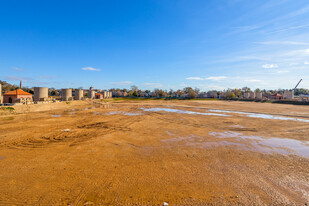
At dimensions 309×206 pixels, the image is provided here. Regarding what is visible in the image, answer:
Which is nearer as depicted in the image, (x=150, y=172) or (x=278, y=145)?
(x=150, y=172)

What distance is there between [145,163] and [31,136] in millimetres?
8725

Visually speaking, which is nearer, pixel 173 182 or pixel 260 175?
pixel 173 182

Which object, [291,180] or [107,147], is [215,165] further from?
[107,147]

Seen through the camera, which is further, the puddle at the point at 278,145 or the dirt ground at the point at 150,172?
the puddle at the point at 278,145

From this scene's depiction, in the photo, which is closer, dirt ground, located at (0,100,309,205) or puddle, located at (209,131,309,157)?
dirt ground, located at (0,100,309,205)

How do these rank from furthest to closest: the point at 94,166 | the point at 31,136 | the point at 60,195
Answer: the point at 31,136, the point at 94,166, the point at 60,195

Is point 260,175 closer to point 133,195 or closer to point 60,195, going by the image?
point 133,195

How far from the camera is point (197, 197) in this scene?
12.4 ft

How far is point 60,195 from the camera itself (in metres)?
3.73

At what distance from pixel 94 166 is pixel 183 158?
393 centimetres

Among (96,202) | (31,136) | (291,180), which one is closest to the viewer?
(96,202)

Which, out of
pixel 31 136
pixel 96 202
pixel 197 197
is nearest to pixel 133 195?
pixel 96 202

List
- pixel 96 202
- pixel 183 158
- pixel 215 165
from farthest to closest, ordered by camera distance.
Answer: pixel 183 158, pixel 215 165, pixel 96 202

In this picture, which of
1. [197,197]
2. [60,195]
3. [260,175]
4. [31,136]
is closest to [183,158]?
[197,197]
